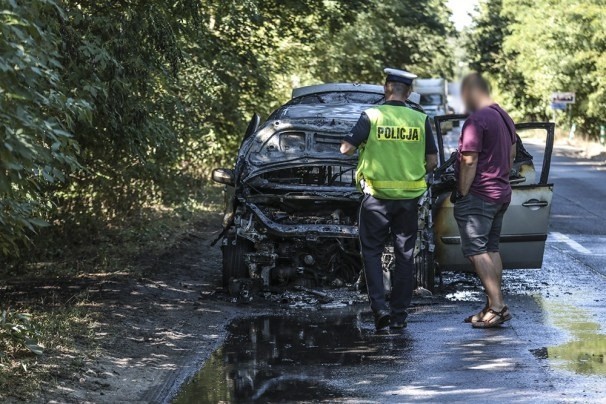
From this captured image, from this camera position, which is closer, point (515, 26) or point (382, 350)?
point (382, 350)

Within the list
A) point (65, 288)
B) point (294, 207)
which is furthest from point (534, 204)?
point (65, 288)

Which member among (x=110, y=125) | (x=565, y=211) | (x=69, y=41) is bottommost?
(x=565, y=211)

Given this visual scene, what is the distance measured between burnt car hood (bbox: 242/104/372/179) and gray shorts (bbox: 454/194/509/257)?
1.75 m

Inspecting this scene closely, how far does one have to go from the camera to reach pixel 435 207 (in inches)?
426

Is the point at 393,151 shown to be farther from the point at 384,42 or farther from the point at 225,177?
the point at 384,42

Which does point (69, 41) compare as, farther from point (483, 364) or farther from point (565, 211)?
point (565, 211)

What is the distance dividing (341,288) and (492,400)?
179 inches

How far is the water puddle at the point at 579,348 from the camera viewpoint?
714cm

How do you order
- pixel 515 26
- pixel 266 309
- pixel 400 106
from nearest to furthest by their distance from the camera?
pixel 400 106 → pixel 266 309 → pixel 515 26

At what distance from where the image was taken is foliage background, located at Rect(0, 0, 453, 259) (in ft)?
19.7

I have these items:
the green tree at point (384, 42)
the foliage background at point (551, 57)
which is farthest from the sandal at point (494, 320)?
the foliage background at point (551, 57)

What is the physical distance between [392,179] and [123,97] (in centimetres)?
276

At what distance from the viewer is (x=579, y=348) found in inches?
306

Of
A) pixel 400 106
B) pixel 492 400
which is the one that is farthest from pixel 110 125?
pixel 492 400
